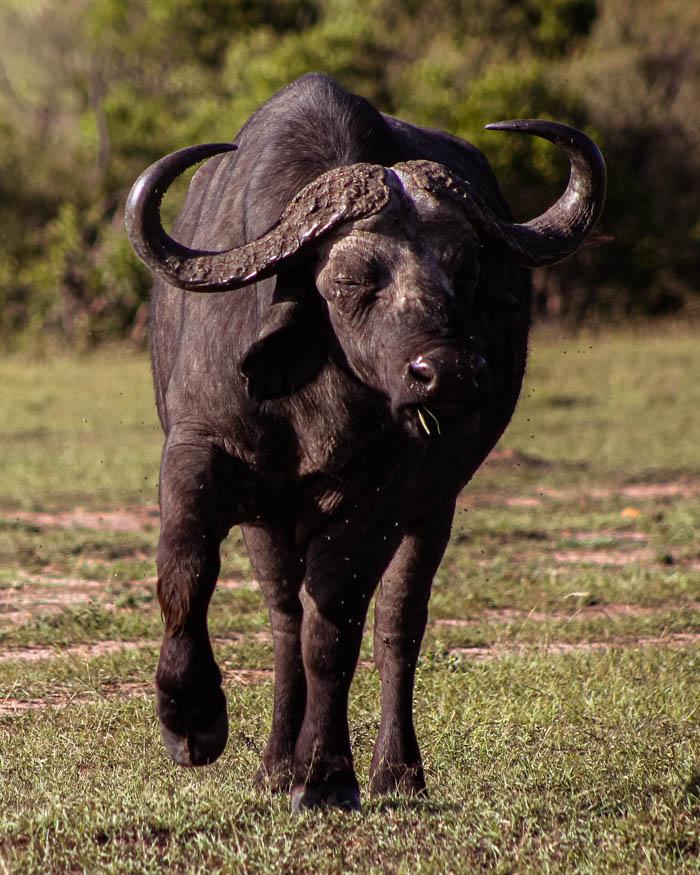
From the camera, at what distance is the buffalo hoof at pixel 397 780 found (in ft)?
13.9

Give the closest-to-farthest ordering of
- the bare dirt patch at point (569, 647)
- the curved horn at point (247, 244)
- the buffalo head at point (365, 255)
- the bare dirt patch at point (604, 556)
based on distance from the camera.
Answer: the buffalo head at point (365, 255), the curved horn at point (247, 244), the bare dirt patch at point (569, 647), the bare dirt patch at point (604, 556)

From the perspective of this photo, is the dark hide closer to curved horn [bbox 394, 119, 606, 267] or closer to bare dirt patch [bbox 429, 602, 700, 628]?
curved horn [bbox 394, 119, 606, 267]

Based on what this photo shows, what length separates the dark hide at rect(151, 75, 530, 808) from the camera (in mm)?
3805

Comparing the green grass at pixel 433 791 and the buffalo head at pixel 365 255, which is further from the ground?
the buffalo head at pixel 365 255

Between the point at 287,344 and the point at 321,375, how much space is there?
0.13 meters

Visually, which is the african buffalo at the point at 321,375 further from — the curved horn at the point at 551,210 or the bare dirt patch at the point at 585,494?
the bare dirt patch at the point at 585,494

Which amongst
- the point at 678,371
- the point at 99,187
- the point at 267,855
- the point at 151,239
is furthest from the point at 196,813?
the point at 99,187

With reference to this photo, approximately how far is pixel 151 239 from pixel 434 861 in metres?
1.69

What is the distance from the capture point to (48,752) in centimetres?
449

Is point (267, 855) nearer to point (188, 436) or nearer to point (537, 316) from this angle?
point (188, 436)

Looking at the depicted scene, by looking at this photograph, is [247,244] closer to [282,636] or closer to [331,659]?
[331,659]

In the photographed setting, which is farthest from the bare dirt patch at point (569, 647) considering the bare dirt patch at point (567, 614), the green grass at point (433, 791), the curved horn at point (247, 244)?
the curved horn at point (247, 244)

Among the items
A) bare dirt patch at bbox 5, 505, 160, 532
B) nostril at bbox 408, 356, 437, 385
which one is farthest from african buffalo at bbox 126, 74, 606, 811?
bare dirt patch at bbox 5, 505, 160, 532

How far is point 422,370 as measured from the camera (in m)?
3.56
